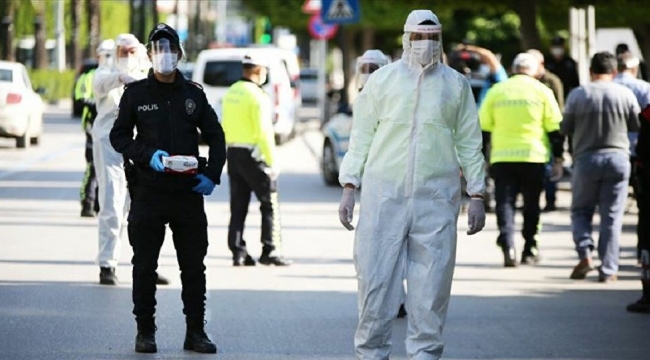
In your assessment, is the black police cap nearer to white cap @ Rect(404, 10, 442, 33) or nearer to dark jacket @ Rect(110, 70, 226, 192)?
dark jacket @ Rect(110, 70, 226, 192)

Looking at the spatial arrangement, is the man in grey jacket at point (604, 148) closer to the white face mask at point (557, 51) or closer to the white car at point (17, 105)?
the white face mask at point (557, 51)

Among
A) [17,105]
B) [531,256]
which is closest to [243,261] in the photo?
[531,256]

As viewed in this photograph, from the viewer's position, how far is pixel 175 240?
9.90 meters

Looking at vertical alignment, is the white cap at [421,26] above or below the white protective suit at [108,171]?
above

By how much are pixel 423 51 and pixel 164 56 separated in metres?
1.94

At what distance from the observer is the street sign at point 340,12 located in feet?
88.3

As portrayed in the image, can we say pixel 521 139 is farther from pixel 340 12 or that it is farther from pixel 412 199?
pixel 340 12

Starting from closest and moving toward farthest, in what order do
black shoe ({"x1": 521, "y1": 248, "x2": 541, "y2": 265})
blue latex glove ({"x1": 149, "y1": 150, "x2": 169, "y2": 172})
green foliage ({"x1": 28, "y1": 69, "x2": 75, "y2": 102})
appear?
blue latex glove ({"x1": 149, "y1": 150, "x2": 169, "y2": 172}) → black shoe ({"x1": 521, "y1": 248, "x2": 541, "y2": 265}) → green foliage ({"x1": 28, "y1": 69, "x2": 75, "y2": 102})

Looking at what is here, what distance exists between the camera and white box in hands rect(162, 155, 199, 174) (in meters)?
9.60

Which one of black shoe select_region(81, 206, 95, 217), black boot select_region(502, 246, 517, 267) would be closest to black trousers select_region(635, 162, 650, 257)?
black boot select_region(502, 246, 517, 267)

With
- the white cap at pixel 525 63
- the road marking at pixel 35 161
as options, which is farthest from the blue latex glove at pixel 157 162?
the road marking at pixel 35 161

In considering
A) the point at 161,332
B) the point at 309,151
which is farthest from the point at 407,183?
the point at 309,151

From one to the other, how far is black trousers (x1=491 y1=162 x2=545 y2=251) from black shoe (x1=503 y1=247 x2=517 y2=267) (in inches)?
1.8

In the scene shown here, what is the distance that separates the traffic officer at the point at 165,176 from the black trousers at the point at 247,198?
193 inches
